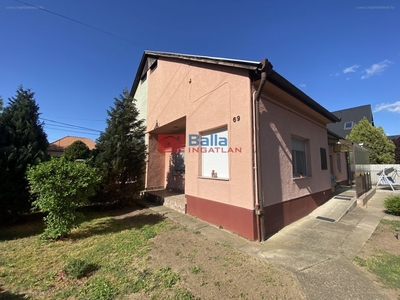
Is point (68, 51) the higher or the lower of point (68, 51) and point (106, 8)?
the lower

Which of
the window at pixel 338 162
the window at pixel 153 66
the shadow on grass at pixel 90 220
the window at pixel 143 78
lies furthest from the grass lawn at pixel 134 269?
the window at pixel 338 162

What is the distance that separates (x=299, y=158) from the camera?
7262 mm

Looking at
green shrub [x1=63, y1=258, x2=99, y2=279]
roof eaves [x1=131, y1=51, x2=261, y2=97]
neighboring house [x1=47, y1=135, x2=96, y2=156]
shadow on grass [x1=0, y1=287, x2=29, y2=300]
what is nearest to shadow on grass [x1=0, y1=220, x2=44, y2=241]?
shadow on grass [x1=0, y1=287, x2=29, y2=300]

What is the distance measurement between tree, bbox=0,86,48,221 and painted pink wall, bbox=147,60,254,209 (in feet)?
17.3

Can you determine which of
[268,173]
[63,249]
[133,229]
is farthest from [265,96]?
[63,249]

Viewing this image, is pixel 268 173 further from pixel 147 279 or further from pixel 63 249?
pixel 63 249

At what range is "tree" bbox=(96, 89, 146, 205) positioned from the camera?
25.9 ft

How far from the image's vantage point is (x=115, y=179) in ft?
26.8

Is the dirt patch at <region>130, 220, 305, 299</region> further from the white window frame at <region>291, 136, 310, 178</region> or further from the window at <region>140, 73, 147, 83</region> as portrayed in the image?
the window at <region>140, 73, 147, 83</region>

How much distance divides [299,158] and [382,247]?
3.57m

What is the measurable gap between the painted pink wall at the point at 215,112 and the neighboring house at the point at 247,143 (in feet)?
0.09

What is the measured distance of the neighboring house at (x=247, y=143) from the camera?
496 cm

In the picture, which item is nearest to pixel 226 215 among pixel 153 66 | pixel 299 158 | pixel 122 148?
pixel 299 158

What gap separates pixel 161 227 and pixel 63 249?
102 inches
